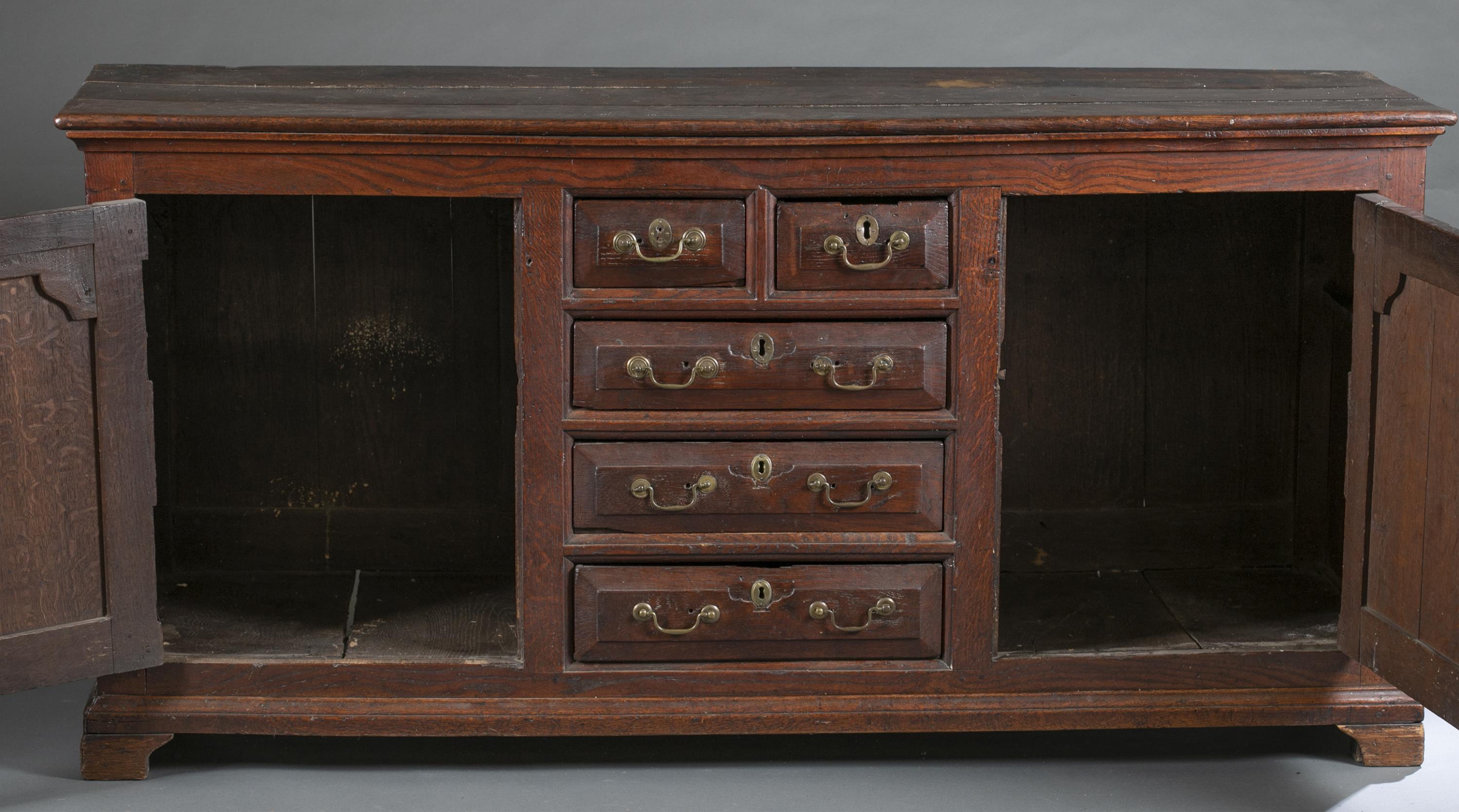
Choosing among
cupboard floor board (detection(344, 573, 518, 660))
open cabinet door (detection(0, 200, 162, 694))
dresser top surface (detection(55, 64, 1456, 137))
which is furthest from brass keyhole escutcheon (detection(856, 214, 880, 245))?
open cabinet door (detection(0, 200, 162, 694))

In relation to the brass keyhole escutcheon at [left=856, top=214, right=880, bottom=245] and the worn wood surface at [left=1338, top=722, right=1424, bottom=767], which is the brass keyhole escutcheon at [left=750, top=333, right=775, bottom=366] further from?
the worn wood surface at [left=1338, top=722, right=1424, bottom=767]

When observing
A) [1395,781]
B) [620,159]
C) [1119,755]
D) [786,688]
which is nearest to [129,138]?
[620,159]

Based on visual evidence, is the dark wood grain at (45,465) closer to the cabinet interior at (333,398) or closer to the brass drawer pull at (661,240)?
the cabinet interior at (333,398)

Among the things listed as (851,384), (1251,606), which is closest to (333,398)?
(851,384)

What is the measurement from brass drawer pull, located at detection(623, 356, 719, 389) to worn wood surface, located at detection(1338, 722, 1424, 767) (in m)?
1.23

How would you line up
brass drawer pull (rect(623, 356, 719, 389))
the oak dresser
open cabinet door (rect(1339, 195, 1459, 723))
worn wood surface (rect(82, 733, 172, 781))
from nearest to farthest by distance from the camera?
open cabinet door (rect(1339, 195, 1459, 723)) < the oak dresser < brass drawer pull (rect(623, 356, 719, 389)) < worn wood surface (rect(82, 733, 172, 781))

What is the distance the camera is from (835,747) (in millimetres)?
3186

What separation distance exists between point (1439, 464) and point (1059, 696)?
2.40 feet

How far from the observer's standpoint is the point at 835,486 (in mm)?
2938

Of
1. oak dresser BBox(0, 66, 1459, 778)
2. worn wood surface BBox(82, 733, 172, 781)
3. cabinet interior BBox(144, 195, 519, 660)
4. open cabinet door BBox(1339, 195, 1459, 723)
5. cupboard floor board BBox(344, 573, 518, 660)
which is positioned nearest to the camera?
open cabinet door BBox(1339, 195, 1459, 723)

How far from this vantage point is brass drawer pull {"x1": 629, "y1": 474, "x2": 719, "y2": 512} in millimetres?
2908

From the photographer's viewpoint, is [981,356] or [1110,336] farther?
[1110,336]

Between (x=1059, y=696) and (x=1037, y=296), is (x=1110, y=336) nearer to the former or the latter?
(x=1037, y=296)

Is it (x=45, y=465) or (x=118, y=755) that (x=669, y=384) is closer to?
(x=45, y=465)
